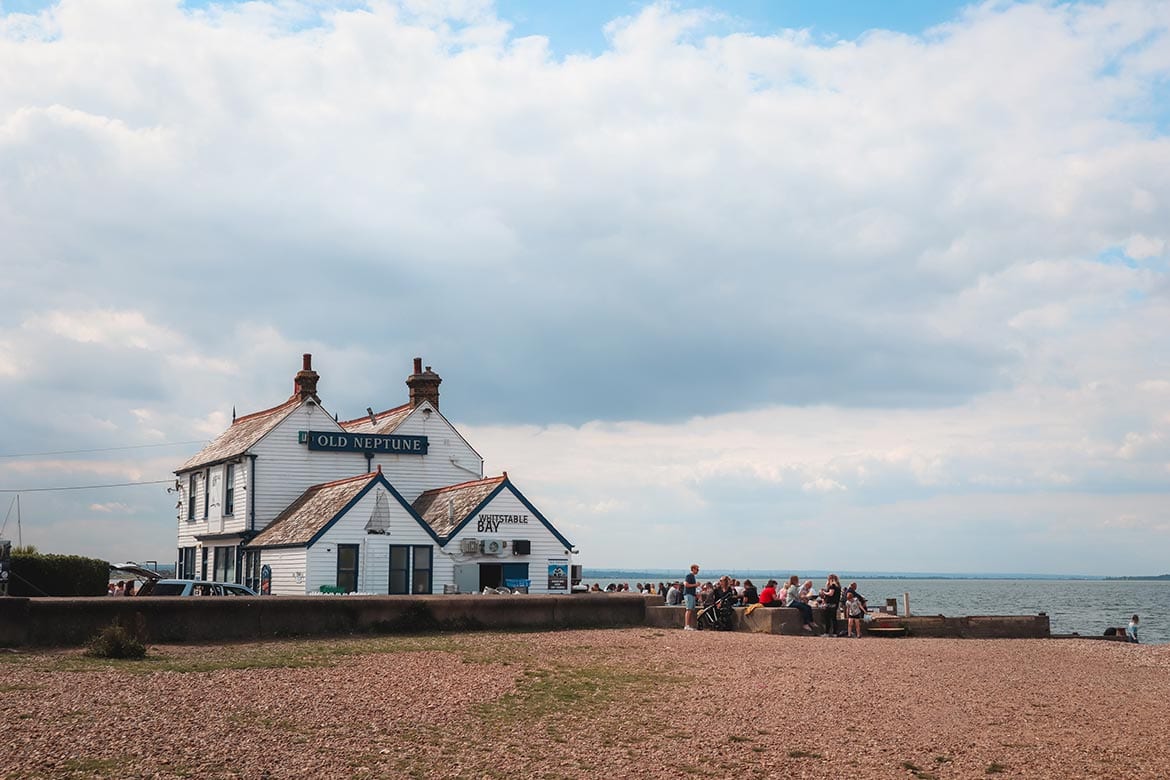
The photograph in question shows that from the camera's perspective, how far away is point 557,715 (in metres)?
13.5

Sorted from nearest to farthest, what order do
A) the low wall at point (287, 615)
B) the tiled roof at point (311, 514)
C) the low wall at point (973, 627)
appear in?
the low wall at point (287, 615)
the low wall at point (973, 627)
the tiled roof at point (311, 514)

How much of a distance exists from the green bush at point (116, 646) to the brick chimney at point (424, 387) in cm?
2655

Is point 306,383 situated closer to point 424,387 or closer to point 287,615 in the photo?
point 424,387

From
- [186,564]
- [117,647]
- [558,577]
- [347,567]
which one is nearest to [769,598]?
[558,577]

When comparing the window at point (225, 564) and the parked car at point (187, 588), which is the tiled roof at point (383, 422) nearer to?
the window at point (225, 564)

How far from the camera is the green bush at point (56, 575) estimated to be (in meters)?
26.2

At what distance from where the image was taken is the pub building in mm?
34969

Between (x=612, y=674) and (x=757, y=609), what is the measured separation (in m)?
10.7

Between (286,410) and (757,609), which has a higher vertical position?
(286,410)

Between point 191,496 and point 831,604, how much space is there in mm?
27821

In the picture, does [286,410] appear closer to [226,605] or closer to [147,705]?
[226,605]

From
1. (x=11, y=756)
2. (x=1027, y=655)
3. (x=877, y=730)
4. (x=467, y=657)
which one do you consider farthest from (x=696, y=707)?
(x=1027, y=655)

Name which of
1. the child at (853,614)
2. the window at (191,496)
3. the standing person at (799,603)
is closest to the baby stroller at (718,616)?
the standing person at (799,603)

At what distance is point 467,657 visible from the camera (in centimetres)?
1841
